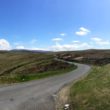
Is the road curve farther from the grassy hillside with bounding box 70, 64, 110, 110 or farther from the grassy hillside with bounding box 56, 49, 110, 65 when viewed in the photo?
the grassy hillside with bounding box 56, 49, 110, 65

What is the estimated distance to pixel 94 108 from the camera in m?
17.2

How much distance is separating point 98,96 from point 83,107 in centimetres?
274

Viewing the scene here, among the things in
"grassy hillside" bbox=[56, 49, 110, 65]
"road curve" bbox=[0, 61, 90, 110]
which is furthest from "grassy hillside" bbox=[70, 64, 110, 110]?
"grassy hillside" bbox=[56, 49, 110, 65]

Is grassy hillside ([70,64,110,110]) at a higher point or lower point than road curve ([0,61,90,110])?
higher

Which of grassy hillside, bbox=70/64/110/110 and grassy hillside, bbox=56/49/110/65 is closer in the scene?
grassy hillside, bbox=70/64/110/110

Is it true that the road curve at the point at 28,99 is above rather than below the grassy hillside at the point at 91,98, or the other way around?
below

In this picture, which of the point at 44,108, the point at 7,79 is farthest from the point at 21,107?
the point at 7,79

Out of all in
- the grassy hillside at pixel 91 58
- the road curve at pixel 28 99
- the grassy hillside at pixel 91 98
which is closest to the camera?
the grassy hillside at pixel 91 98

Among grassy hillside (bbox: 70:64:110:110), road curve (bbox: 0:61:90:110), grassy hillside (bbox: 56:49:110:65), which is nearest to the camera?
grassy hillside (bbox: 70:64:110:110)

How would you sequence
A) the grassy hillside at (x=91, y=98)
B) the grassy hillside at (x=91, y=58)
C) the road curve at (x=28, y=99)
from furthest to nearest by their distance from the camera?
the grassy hillside at (x=91, y=58), the road curve at (x=28, y=99), the grassy hillside at (x=91, y=98)

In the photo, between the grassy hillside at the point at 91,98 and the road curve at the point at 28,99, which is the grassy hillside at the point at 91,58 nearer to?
the grassy hillside at the point at 91,98

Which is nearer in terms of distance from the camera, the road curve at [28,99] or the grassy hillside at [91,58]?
the road curve at [28,99]

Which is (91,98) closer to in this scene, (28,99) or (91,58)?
(28,99)

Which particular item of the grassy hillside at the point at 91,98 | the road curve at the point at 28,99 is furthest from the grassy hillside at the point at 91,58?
the road curve at the point at 28,99
